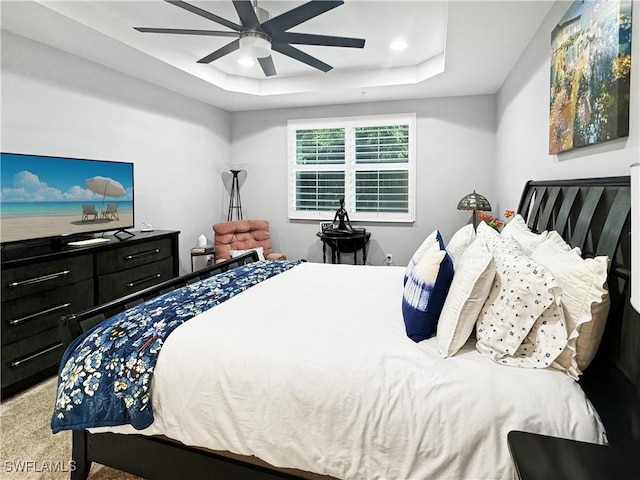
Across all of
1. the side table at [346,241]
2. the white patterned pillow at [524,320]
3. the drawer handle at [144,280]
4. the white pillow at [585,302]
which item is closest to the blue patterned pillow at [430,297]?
the white patterned pillow at [524,320]

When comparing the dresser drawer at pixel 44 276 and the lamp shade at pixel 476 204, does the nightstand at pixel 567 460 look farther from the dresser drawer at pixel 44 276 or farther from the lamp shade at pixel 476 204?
the lamp shade at pixel 476 204

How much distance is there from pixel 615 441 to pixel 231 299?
169cm

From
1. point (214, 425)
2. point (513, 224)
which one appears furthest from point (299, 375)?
point (513, 224)

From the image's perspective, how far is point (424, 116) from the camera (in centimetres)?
496

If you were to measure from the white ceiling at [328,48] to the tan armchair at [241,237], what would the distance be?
1609 mm

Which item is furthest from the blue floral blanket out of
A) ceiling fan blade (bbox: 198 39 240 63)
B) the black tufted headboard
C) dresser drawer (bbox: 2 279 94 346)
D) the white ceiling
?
the white ceiling

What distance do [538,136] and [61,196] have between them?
11.8ft

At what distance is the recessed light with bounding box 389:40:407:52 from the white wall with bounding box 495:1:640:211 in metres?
1.03

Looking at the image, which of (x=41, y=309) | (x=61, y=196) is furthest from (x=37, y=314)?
(x=61, y=196)

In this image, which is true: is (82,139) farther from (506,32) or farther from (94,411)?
(506,32)

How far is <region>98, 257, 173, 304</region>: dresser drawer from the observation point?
3156 mm

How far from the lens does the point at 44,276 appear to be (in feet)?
8.75

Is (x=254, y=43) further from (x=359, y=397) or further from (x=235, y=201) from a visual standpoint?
(x=235, y=201)

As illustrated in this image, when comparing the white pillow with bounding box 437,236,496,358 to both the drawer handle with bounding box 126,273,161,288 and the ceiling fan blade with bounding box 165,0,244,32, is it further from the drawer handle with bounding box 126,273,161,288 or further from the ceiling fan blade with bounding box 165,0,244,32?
the drawer handle with bounding box 126,273,161,288
